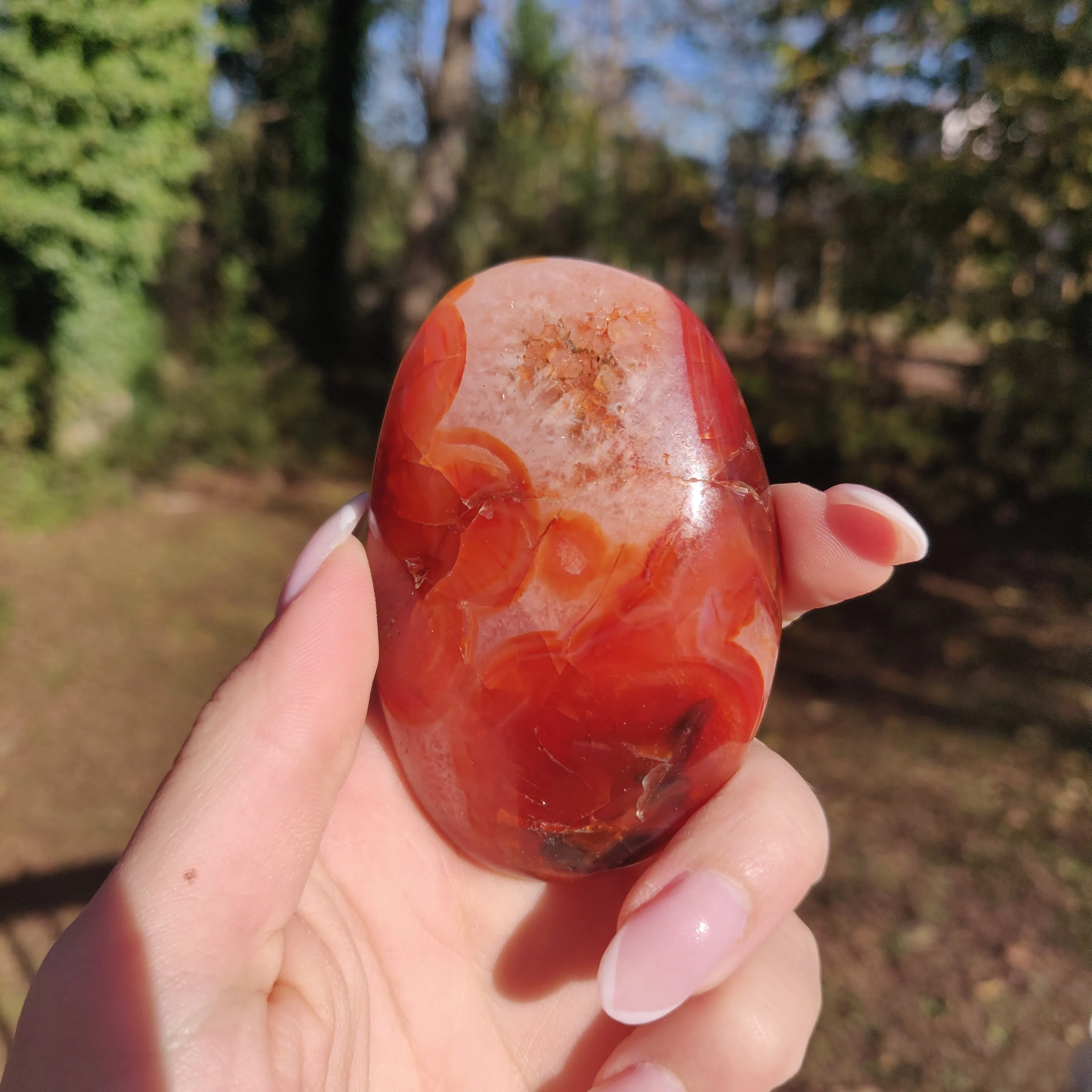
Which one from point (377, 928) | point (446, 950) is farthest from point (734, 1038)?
point (377, 928)

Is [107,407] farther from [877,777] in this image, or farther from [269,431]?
[877,777]

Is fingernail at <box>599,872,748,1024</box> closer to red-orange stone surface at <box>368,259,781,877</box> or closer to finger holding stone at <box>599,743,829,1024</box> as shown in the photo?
finger holding stone at <box>599,743,829,1024</box>

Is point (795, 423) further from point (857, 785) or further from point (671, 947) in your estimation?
point (671, 947)

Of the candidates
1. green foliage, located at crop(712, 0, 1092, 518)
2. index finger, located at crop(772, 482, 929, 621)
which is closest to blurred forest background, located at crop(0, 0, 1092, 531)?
green foliage, located at crop(712, 0, 1092, 518)

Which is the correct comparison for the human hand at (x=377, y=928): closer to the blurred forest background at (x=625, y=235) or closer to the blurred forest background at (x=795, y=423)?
the blurred forest background at (x=795, y=423)

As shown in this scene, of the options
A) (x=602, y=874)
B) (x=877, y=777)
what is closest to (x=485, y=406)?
(x=602, y=874)
